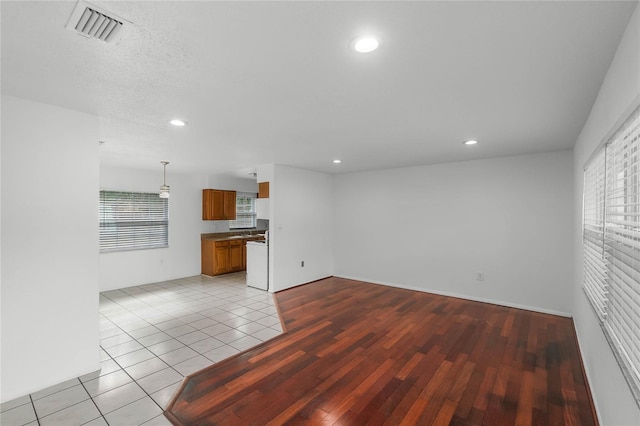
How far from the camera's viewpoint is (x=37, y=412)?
217 cm

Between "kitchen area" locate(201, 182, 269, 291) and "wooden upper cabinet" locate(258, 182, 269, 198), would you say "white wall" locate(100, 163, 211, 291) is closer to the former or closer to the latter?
"kitchen area" locate(201, 182, 269, 291)

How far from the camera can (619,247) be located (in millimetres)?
1669

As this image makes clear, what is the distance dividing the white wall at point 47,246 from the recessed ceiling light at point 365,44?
2.55 m

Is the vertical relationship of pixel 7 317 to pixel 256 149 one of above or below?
below

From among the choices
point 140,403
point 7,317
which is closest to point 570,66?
point 140,403

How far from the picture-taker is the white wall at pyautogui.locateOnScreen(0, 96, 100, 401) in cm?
230

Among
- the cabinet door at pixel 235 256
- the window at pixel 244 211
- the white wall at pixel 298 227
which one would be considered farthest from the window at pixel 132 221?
the white wall at pixel 298 227

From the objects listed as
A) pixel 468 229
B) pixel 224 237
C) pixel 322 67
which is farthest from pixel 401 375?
pixel 224 237

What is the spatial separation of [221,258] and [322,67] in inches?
237

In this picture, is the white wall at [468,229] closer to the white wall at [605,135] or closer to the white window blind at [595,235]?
the white window blind at [595,235]

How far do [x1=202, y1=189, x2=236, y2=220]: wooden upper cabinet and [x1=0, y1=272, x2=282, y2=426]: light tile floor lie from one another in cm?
197

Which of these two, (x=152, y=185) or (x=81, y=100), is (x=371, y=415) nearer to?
(x=81, y=100)

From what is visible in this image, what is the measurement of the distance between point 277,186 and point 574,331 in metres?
4.74

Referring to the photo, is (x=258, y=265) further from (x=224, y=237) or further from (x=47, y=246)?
(x=47, y=246)
